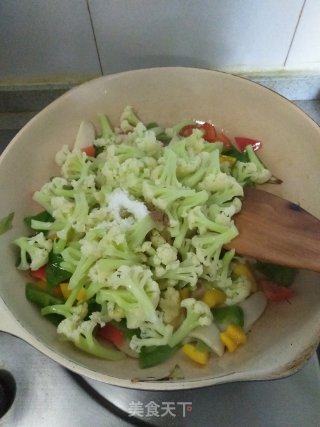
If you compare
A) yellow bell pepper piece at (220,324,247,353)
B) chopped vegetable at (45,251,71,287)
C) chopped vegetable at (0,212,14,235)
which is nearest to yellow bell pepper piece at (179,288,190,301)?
yellow bell pepper piece at (220,324,247,353)

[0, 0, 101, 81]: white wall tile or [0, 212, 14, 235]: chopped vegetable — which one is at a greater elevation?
[0, 0, 101, 81]: white wall tile

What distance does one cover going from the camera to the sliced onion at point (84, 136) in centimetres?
113

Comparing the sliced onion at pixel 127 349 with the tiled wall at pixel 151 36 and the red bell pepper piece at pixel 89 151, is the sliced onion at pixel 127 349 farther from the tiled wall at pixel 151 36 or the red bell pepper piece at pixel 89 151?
the tiled wall at pixel 151 36

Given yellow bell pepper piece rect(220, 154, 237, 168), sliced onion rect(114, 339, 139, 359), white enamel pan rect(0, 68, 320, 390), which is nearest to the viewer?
white enamel pan rect(0, 68, 320, 390)

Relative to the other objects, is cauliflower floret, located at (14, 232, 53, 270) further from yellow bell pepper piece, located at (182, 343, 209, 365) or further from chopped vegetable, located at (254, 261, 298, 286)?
chopped vegetable, located at (254, 261, 298, 286)

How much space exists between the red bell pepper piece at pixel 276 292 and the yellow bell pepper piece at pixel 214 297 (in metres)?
0.10

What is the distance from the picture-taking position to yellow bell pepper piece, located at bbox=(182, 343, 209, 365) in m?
0.88

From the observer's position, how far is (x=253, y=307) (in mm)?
949

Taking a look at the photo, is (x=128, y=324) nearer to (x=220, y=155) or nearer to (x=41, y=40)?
(x=220, y=155)

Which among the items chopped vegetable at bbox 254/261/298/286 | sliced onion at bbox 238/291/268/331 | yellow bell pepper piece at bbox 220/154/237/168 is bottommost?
sliced onion at bbox 238/291/268/331

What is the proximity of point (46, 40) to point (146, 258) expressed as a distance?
67 centimetres

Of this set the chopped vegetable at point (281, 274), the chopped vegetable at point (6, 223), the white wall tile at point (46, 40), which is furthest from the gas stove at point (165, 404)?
the white wall tile at point (46, 40)

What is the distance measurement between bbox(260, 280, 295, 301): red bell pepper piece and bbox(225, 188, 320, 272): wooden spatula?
0.09 metres

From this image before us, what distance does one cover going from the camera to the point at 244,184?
1060mm
